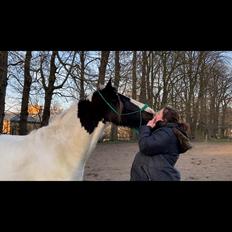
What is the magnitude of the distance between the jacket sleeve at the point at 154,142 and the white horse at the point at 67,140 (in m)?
0.28

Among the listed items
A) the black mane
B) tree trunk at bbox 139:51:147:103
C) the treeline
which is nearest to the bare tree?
the treeline

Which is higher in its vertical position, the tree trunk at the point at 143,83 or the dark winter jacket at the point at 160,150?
the tree trunk at the point at 143,83

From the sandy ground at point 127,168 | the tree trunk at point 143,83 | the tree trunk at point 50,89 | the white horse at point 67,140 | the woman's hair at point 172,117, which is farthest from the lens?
the tree trunk at point 143,83

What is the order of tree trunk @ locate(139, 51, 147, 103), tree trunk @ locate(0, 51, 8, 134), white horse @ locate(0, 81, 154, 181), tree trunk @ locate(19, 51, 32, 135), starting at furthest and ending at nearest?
tree trunk @ locate(139, 51, 147, 103), tree trunk @ locate(19, 51, 32, 135), tree trunk @ locate(0, 51, 8, 134), white horse @ locate(0, 81, 154, 181)

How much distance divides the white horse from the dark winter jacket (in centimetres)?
30

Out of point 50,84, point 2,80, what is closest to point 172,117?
point 2,80

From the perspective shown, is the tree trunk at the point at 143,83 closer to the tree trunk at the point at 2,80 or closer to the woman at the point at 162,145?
the tree trunk at the point at 2,80

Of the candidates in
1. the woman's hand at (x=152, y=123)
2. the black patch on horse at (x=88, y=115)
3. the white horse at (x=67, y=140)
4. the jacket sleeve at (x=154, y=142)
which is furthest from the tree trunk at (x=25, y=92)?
the jacket sleeve at (x=154, y=142)

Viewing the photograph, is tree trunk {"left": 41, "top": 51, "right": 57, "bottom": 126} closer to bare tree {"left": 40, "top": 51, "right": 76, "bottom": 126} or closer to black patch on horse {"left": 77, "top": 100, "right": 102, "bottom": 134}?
bare tree {"left": 40, "top": 51, "right": 76, "bottom": 126}

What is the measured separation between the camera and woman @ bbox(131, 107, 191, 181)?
3.24 m

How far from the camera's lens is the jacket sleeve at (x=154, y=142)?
322 cm
